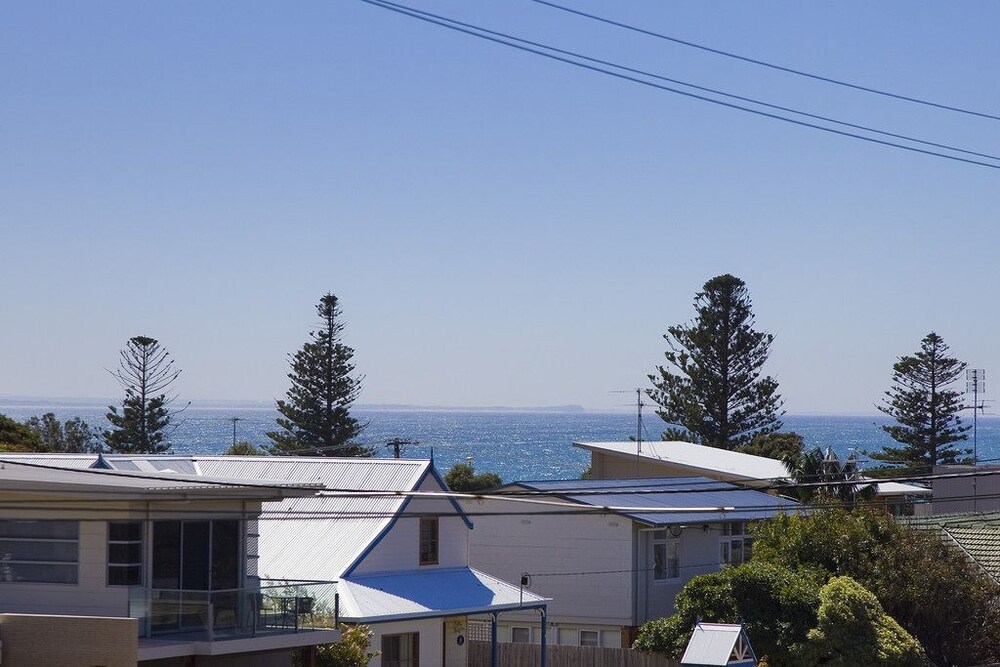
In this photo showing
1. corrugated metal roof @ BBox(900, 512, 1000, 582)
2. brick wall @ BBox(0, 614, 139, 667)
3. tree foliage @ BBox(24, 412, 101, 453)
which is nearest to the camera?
brick wall @ BBox(0, 614, 139, 667)

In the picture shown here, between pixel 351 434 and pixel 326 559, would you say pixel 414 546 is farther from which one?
pixel 351 434

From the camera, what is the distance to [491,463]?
178375 millimetres

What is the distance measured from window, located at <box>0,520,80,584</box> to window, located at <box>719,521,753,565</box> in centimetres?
2104

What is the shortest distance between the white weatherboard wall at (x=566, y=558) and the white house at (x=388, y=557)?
187 inches

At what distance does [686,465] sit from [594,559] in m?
11.9

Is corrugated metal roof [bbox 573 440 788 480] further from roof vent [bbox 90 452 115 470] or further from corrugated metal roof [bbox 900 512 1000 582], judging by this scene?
roof vent [bbox 90 452 115 470]

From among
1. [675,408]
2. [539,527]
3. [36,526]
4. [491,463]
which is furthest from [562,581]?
[491,463]

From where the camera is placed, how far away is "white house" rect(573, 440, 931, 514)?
47.6m

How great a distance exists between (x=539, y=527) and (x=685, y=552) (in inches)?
162

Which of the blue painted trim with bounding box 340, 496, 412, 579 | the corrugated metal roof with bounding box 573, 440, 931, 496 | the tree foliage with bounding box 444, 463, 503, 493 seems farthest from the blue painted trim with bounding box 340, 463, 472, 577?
the tree foliage with bounding box 444, 463, 503, 493

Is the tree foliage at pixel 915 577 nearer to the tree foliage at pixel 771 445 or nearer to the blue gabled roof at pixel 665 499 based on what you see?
the blue gabled roof at pixel 665 499

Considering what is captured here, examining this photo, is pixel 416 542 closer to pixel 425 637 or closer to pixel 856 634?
pixel 425 637

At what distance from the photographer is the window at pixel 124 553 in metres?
23.8

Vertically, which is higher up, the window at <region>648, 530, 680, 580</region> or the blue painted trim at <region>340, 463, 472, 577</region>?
the blue painted trim at <region>340, 463, 472, 577</region>
